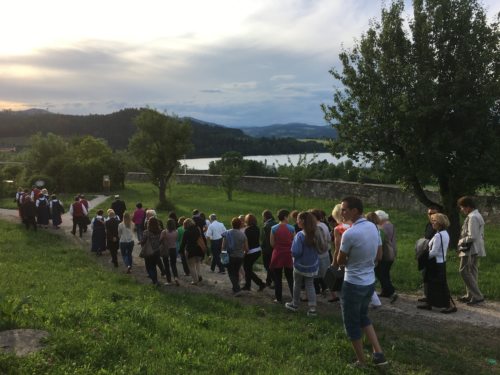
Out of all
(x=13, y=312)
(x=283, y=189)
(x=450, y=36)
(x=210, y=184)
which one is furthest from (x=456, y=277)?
(x=210, y=184)

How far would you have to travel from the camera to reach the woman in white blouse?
26.2 feet

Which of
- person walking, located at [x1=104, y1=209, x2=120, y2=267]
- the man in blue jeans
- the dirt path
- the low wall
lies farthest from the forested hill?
the man in blue jeans

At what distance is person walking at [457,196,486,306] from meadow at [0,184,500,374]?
79 cm

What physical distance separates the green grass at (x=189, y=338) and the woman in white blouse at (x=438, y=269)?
1.08m

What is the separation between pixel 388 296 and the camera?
9.05m

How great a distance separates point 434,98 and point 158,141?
18239 millimetres

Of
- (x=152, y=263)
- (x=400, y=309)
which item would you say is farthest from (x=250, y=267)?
(x=400, y=309)

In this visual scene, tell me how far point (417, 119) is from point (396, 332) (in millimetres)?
7155

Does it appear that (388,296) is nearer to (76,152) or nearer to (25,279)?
(25,279)

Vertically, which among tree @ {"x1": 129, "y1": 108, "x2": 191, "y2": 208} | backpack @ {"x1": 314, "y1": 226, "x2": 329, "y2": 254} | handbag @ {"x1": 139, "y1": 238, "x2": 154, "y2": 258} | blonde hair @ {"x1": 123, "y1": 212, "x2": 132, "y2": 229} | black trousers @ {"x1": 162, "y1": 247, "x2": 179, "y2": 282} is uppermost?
tree @ {"x1": 129, "y1": 108, "x2": 191, "y2": 208}

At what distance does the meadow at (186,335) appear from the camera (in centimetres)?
514

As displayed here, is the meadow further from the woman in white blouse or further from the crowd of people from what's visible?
the crowd of people

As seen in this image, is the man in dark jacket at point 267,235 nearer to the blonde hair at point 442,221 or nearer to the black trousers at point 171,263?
the black trousers at point 171,263

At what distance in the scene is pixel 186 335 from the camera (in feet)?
20.1
